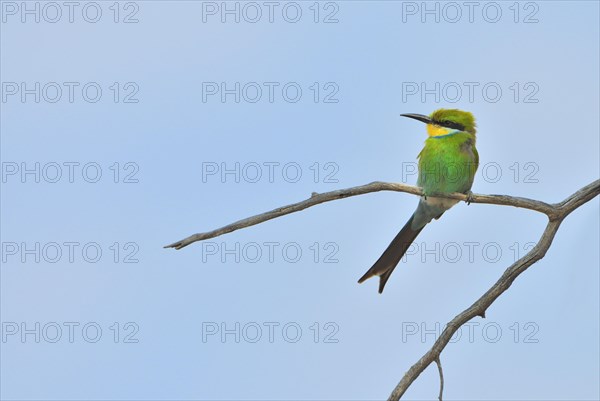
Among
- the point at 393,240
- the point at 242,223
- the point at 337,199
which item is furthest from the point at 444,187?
the point at 242,223

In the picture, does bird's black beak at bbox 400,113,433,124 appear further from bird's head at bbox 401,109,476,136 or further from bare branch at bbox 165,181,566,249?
bare branch at bbox 165,181,566,249

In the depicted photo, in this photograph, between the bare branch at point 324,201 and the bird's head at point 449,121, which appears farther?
the bird's head at point 449,121

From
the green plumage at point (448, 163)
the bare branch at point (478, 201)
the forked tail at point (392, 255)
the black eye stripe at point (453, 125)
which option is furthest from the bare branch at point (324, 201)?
the black eye stripe at point (453, 125)

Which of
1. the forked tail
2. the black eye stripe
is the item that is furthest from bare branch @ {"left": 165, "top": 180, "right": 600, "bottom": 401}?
the black eye stripe

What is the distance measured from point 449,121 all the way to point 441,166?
0.37m

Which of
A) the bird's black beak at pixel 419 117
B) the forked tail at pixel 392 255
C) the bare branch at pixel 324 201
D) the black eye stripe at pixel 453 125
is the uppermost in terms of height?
the bird's black beak at pixel 419 117

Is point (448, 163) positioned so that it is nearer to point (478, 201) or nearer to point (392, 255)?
point (392, 255)

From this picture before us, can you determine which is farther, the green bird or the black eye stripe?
the black eye stripe

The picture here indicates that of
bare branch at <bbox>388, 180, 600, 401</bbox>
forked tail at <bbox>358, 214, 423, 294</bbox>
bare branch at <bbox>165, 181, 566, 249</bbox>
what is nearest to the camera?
bare branch at <bbox>165, 181, 566, 249</bbox>

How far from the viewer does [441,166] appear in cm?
519

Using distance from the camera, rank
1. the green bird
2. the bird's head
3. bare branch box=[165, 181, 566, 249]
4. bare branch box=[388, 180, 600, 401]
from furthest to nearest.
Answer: the bird's head, the green bird, bare branch box=[388, 180, 600, 401], bare branch box=[165, 181, 566, 249]

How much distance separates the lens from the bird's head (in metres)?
5.39

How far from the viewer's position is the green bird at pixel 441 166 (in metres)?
5.12

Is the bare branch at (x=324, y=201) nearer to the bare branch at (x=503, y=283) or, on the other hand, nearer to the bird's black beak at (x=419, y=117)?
the bare branch at (x=503, y=283)
